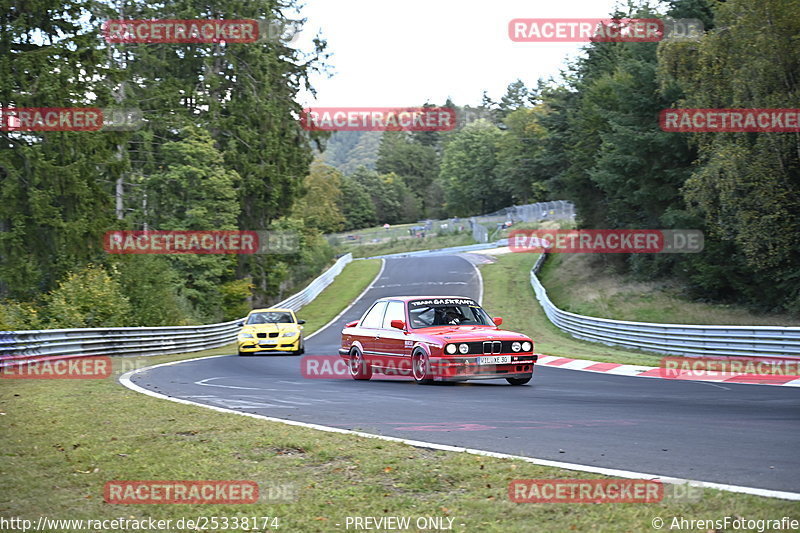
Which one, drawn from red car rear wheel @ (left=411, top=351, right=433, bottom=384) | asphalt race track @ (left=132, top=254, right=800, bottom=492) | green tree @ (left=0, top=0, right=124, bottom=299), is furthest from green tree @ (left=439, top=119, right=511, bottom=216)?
red car rear wheel @ (left=411, top=351, right=433, bottom=384)

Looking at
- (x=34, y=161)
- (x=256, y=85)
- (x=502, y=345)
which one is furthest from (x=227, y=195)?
(x=502, y=345)

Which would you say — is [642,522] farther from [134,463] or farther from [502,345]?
[502,345]

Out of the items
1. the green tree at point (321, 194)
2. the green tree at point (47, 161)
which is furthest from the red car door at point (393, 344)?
the green tree at point (321, 194)

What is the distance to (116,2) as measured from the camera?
4162 cm

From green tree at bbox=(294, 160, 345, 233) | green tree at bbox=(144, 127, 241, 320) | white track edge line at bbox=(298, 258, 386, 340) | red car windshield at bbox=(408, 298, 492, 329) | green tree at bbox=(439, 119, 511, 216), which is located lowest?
white track edge line at bbox=(298, 258, 386, 340)

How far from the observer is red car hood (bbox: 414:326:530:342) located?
13984mm

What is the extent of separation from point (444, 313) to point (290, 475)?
29.4ft

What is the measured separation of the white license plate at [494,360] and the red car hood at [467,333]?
0.93 ft

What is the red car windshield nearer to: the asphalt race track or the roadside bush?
the asphalt race track

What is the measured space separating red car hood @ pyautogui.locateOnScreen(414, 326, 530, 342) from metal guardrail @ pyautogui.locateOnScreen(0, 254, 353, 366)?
10.1 metres

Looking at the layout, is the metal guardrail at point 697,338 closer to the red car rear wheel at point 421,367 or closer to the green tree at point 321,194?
the red car rear wheel at point 421,367

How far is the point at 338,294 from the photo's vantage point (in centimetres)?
5753

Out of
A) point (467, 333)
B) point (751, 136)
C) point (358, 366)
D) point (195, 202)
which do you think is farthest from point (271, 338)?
point (195, 202)

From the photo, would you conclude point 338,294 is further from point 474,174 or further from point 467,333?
point 474,174
